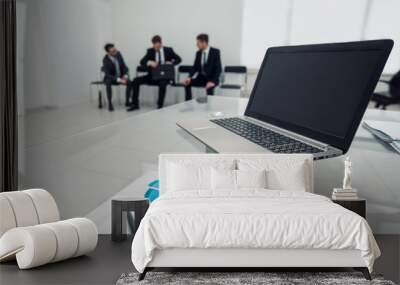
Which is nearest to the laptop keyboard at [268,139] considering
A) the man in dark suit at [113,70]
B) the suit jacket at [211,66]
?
the suit jacket at [211,66]

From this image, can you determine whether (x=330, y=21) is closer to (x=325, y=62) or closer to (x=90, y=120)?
(x=325, y=62)

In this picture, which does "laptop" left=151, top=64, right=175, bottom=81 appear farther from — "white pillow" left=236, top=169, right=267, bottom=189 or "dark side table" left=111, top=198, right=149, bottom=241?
"white pillow" left=236, top=169, right=267, bottom=189

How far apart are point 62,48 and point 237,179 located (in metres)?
2.30

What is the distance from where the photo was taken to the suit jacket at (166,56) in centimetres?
568

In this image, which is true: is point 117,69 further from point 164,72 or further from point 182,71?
point 182,71

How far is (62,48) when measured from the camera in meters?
5.96

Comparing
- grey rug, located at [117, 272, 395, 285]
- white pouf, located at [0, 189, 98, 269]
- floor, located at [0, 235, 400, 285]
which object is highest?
white pouf, located at [0, 189, 98, 269]

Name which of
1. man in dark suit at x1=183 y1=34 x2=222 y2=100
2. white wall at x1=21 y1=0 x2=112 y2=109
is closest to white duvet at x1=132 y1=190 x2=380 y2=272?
man in dark suit at x1=183 y1=34 x2=222 y2=100

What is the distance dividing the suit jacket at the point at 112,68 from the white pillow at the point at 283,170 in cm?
159

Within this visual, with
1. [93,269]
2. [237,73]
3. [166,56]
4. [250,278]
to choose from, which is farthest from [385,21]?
[93,269]

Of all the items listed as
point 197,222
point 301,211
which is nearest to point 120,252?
point 197,222

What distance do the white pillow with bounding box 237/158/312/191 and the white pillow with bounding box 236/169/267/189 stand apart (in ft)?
0.23

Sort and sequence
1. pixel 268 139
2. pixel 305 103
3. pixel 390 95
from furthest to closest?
pixel 390 95 < pixel 268 139 < pixel 305 103

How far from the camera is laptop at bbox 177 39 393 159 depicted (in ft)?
14.3
